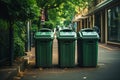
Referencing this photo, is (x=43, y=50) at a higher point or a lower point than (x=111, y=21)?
lower

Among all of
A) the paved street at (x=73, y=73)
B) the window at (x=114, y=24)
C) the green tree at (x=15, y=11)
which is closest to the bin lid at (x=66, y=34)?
the paved street at (x=73, y=73)

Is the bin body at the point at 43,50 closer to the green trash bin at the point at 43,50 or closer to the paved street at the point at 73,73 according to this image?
the green trash bin at the point at 43,50

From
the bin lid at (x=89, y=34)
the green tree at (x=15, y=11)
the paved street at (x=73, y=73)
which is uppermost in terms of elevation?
the green tree at (x=15, y=11)

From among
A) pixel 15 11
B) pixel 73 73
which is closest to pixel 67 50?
pixel 73 73

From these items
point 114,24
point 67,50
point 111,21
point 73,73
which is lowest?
point 73,73

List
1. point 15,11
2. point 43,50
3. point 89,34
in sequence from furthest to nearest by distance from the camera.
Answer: point 89,34, point 43,50, point 15,11

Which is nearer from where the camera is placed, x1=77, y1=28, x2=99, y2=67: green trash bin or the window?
x1=77, y1=28, x2=99, y2=67: green trash bin

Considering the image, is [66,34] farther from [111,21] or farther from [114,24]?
[111,21]

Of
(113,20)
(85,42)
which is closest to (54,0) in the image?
(113,20)

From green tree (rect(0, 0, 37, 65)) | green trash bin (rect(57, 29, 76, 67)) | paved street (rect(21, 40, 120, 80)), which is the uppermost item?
green tree (rect(0, 0, 37, 65))

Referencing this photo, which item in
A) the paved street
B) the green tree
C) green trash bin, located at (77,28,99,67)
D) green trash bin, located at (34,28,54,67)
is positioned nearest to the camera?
the paved street

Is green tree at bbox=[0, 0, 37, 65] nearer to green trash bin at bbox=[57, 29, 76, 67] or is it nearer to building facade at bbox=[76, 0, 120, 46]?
green trash bin at bbox=[57, 29, 76, 67]

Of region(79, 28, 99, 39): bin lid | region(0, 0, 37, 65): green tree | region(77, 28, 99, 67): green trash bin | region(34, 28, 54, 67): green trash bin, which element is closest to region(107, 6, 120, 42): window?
region(79, 28, 99, 39): bin lid

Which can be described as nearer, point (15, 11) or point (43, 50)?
point (15, 11)
